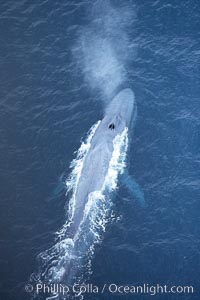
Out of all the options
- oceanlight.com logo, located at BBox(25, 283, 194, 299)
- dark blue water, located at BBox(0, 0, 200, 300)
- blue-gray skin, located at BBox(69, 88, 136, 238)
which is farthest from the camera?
blue-gray skin, located at BBox(69, 88, 136, 238)

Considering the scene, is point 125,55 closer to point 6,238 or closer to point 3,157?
point 3,157

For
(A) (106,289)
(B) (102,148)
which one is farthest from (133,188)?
(A) (106,289)

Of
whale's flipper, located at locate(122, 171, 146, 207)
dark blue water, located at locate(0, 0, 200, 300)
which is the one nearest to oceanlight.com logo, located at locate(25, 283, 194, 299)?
dark blue water, located at locate(0, 0, 200, 300)

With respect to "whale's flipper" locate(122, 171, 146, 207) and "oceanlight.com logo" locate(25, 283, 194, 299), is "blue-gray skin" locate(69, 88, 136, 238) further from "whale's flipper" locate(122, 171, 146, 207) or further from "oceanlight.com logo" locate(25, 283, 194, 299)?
"oceanlight.com logo" locate(25, 283, 194, 299)

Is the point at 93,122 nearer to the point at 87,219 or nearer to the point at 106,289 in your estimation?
the point at 87,219

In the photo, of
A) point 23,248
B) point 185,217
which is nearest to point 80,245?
point 23,248

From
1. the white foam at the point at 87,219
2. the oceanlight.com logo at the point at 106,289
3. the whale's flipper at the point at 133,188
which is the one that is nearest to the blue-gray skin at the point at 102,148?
the white foam at the point at 87,219
